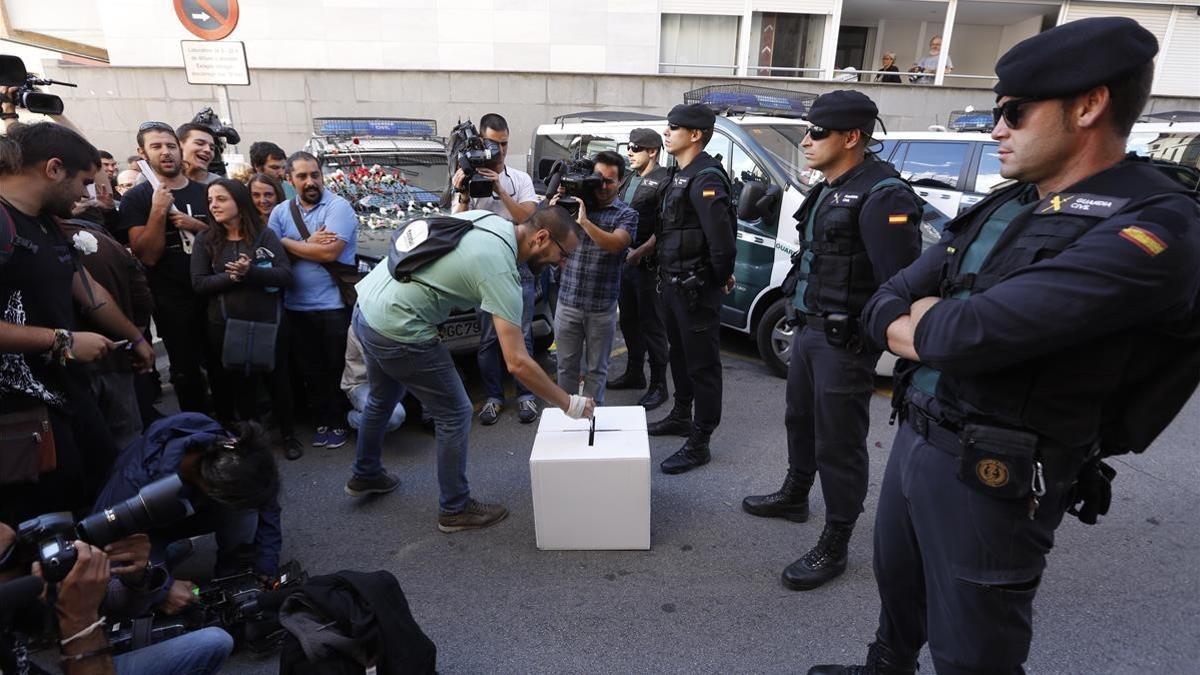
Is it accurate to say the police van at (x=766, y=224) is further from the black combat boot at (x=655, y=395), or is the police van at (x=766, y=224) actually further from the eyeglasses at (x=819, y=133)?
the eyeglasses at (x=819, y=133)

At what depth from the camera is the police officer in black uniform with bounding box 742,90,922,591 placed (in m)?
2.37

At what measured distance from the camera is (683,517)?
325 cm

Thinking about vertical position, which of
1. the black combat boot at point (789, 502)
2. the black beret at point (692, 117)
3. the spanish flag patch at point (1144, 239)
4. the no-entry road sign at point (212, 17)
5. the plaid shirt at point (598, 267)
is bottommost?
the black combat boot at point (789, 502)

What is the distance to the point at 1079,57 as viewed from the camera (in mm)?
1292

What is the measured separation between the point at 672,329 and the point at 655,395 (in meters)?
0.94

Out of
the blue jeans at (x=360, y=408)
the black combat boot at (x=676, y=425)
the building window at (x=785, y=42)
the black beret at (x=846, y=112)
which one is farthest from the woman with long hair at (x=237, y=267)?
the building window at (x=785, y=42)

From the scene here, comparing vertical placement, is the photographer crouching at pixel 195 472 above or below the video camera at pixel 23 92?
below

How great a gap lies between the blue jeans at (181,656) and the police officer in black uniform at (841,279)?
2090 millimetres

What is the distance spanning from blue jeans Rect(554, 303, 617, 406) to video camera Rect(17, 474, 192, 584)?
7.82ft

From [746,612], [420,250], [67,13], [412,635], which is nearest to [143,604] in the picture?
[412,635]

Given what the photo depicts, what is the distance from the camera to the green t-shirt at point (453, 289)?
2.52m

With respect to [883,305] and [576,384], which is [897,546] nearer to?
[883,305]

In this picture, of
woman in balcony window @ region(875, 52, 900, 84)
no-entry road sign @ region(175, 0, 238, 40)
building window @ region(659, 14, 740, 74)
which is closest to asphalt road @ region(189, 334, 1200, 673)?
no-entry road sign @ region(175, 0, 238, 40)

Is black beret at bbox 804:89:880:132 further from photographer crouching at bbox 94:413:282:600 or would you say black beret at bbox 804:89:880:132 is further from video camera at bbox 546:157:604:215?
photographer crouching at bbox 94:413:282:600
